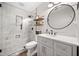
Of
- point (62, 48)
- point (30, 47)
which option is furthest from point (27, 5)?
point (62, 48)

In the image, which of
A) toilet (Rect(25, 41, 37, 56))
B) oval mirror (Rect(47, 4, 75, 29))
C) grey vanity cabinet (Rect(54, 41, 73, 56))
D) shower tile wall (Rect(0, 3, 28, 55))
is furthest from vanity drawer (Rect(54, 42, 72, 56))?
shower tile wall (Rect(0, 3, 28, 55))

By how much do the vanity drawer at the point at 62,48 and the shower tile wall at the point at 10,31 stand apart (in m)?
1.06

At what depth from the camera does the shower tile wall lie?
5.12 feet

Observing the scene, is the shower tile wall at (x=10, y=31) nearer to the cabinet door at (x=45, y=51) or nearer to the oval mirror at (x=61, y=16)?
the cabinet door at (x=45, y=51)

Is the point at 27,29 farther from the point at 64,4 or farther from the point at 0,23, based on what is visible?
the point at 64,4


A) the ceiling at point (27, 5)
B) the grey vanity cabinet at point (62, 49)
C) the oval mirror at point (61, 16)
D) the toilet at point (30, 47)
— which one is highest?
the ceiling at point (27, 5)

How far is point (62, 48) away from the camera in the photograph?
0.81 m

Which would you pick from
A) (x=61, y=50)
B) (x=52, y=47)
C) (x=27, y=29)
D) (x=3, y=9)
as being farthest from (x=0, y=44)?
(x=61, y=50)

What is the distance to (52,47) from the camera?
39.0 inches

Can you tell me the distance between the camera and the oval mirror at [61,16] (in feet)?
3.69

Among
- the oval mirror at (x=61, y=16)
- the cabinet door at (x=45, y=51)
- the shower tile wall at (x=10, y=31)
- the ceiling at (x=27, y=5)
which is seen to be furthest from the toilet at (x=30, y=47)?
the ceiling at (x=27, y=5)

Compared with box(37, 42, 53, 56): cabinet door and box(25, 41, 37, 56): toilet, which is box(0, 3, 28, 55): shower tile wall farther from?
box(37, 42, 53, 56): cabinet door

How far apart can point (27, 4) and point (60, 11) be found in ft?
2.91

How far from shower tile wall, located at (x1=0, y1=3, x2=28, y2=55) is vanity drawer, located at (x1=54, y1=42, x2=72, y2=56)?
106 cm
